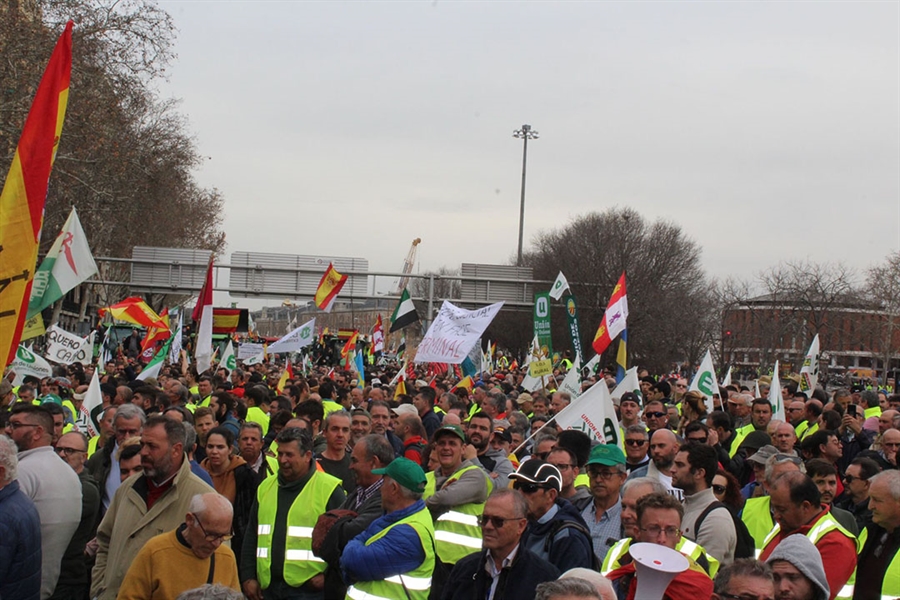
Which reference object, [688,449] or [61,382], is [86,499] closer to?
[688,449]

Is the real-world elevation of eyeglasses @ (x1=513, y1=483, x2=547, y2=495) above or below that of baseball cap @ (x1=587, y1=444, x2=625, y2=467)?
below

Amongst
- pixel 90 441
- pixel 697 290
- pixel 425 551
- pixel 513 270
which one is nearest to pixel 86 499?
pixel 425 551

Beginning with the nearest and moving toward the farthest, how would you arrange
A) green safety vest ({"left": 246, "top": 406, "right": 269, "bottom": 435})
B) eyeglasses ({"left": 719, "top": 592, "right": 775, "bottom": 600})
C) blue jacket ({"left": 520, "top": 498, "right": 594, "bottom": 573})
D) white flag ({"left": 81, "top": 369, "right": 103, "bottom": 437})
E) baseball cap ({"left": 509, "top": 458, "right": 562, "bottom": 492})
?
eyeglasses ({"left": 719, "top": 592, "right": 775, "bottom": 600}) < blue jacket ({"left": 520, "top": 498, "right": 594, "bottom": 573}) < baseball cap ({"left": 509, "top": 458, "right": 562, "bottom": 492}) < white flag ({"left": 81, "top": 369, "right": 103, "bottom": 437}) < green safety vest ({"left": 246, "top": 406, "right": 269, "bottom": 435})

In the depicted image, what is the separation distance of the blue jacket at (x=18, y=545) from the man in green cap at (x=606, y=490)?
3181mm

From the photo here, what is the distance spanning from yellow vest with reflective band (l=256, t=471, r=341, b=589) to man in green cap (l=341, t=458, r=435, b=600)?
0.95 m

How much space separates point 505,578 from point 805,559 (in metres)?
1.32

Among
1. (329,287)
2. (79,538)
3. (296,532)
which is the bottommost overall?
(79,538)

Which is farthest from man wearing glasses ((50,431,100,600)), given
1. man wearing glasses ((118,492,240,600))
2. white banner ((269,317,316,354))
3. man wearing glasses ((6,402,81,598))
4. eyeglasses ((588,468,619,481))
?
white banner ((269,317,316,354))

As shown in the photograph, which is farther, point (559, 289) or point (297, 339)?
point (559, 289)

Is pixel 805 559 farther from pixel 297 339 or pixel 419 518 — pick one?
pixel 297 339

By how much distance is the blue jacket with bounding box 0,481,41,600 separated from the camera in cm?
535

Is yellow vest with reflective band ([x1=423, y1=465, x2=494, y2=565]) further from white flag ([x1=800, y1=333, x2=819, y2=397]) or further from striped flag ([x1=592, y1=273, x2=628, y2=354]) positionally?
white flag ([x1=800, y1=333, x2=819, y2=397])

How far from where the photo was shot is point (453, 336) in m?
17.2

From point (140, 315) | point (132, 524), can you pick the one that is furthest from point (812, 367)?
point (132, 524)
